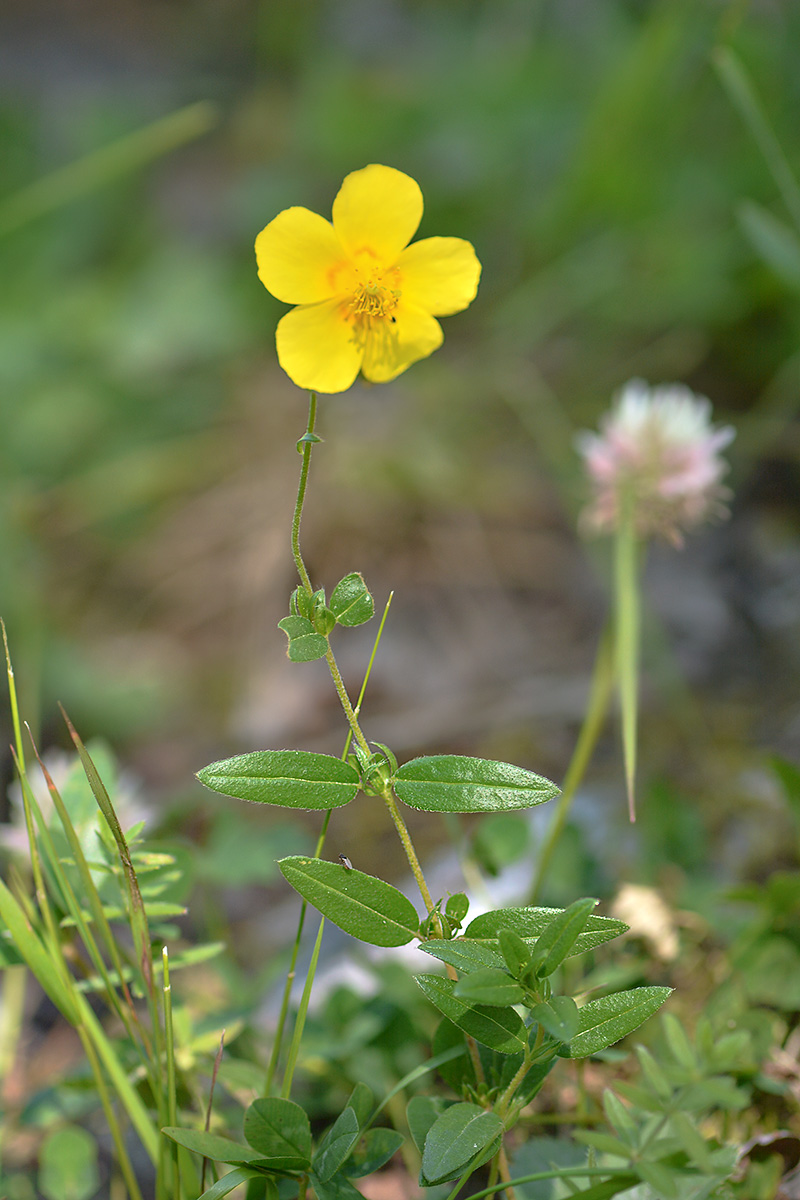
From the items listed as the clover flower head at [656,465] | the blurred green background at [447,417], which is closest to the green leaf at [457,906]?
the clover flower head at [656,465]

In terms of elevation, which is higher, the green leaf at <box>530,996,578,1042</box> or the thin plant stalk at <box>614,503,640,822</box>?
the thin plant stalk at <box>614,503,640,822</box>

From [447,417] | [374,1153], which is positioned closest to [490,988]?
[374,1153]

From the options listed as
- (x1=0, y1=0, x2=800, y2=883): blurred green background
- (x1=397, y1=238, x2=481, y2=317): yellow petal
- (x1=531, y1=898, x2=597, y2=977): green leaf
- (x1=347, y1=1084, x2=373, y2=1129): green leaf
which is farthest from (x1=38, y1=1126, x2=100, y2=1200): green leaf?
(x1=397, y1=238, x2=481, y2=317): yellow petal

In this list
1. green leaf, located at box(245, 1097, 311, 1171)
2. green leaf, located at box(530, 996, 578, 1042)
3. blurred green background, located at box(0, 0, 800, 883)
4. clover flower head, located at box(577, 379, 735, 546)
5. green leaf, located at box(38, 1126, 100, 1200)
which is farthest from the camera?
blurred green background, located at box(0, 0, 800, 883)

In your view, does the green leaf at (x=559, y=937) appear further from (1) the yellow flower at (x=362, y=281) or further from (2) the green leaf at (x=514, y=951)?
(1) the yellow flower at (x=362, y=281)

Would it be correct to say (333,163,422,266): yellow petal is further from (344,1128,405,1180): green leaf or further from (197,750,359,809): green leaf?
(344,1128,405,1180): green leaf

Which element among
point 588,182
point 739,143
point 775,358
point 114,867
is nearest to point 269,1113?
point 114,867
